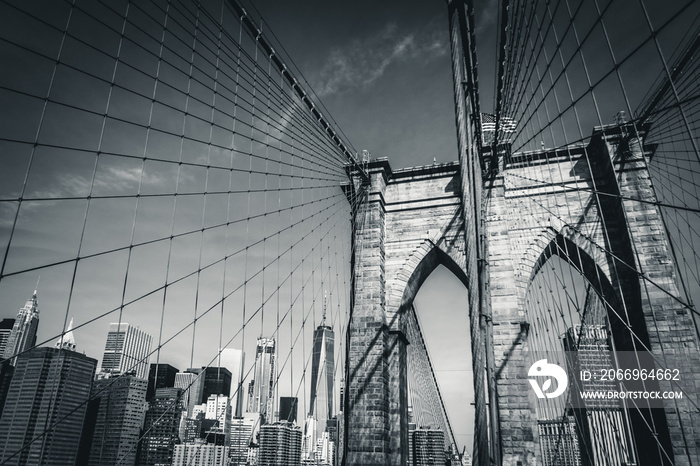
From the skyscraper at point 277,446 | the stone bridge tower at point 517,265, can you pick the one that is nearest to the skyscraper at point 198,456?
the skyscraper at point 277,446

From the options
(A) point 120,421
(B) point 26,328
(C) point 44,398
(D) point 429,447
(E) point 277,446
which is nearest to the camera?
(B) point 26,328

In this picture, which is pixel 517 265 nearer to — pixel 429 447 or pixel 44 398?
pixel 44 398

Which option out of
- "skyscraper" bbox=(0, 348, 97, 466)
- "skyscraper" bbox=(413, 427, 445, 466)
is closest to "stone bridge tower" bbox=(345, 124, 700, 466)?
"skyscraper" bbox=(0, 348, 97, 466)

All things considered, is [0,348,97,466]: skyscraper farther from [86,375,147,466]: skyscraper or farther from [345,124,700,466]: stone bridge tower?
[345,124,700,466]: stone bridge tower

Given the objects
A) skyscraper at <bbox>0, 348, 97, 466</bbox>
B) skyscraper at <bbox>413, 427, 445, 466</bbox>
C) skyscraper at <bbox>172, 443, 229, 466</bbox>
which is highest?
skyscraper at <bbox>0, 348, 97, 466</bbox>

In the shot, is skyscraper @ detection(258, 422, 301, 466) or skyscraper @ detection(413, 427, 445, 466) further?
skyscraper @ detection(258, 422, 301, 466)

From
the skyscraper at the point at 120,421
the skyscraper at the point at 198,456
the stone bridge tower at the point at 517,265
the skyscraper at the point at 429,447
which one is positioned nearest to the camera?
the stone bridge tower at the point at 517,265

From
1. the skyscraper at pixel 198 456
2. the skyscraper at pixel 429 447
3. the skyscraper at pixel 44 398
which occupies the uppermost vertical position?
the skyscraper at pixel 44 398

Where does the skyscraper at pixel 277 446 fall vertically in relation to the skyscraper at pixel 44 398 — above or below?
below

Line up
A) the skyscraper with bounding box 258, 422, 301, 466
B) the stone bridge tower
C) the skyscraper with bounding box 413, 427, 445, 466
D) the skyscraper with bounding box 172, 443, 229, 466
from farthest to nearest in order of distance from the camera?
the skyscraper with bounding box 258, 422, 301, 466 → the skyscraper with bounding box 172, 443, 229, 466 → the skyscraper with bounding box 413, 427, 445, 466 → the stone bridge tower

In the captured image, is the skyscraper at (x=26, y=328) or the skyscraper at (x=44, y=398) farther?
the skyscraper at (x=44, y=398)

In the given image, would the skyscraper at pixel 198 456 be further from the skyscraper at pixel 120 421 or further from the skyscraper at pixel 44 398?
the skyscraper at pixel 44 398

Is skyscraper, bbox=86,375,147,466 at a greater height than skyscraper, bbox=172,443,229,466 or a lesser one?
greater

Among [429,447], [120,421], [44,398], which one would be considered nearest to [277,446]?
Result: [429,447]
